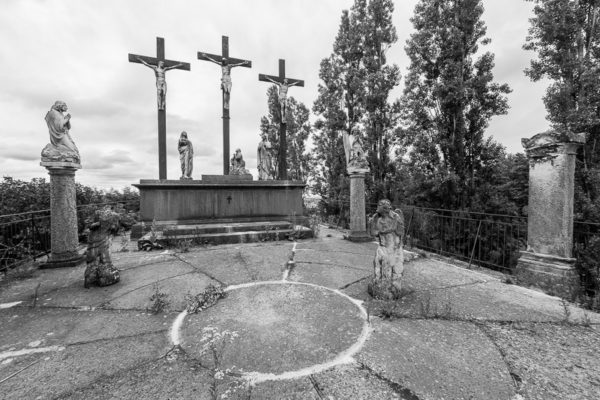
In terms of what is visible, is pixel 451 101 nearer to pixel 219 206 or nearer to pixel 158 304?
pixel 219 206

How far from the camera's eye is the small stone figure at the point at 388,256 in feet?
10.4

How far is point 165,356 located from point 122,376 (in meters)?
0.30

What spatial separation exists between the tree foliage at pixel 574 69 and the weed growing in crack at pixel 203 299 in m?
10.6

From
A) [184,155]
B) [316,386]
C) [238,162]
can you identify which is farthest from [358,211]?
[184,155]

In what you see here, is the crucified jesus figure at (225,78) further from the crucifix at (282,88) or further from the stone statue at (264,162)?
the stone statue at (264,162)

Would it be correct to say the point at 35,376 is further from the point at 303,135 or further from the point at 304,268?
the point at 303,135

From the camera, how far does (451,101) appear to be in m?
10.0

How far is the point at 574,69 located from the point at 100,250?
1441cm

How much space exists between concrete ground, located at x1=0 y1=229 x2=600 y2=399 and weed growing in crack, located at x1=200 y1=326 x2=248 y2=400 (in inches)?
0.4

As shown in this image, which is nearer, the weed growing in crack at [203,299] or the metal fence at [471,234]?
the weed growing in crack at [203,299]

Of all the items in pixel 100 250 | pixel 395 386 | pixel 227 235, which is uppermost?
pixel 100 250

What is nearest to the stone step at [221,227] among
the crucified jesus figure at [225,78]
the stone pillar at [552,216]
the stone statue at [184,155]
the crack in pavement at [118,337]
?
the stone statue at [184,155]

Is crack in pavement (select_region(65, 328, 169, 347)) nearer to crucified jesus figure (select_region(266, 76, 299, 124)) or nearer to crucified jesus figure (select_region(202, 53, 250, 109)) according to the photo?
crucified jesus figure (select_region(202, 53, 250, 109))

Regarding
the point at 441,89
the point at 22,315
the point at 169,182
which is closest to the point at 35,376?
the point at 22,315
